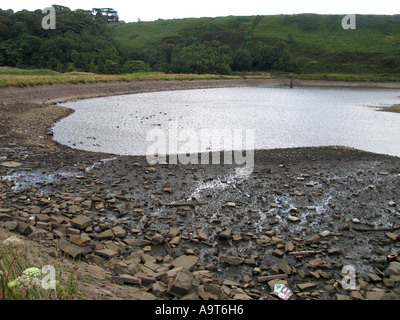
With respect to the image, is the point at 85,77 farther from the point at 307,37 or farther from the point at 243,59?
the point at 307,37

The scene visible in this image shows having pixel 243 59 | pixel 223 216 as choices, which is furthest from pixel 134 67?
pixel 223 216

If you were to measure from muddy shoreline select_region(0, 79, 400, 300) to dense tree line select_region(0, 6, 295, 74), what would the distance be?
290 feet

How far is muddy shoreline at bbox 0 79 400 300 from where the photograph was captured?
6.56 m

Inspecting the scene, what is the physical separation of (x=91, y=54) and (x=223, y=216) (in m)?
111

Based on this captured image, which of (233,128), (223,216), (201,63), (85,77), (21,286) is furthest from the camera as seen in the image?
(201,63)

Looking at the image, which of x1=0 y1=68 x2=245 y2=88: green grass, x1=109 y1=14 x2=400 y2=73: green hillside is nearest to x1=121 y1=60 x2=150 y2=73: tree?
x1=109 y1=14 x2=400 y2=73: green hillside

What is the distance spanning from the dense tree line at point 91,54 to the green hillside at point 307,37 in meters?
8.86

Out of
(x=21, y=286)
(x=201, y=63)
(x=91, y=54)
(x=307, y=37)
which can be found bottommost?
(x=21, y=286)

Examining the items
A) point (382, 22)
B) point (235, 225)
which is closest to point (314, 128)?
point (235, 225)

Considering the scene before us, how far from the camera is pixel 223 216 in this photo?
9617 millimetres

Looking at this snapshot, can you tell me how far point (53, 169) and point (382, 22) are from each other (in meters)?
191

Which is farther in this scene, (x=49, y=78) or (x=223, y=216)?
(x=49, y=78)
